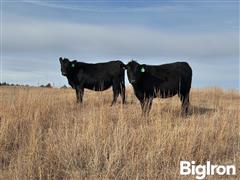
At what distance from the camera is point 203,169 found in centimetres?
749

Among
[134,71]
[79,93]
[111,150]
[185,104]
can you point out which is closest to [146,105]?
[134,71]

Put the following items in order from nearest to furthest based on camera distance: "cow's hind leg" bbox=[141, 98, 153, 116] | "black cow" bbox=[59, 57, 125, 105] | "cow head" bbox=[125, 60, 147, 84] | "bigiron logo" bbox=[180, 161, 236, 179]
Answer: "bigiron logo" bbox=[180, 161, 236, 179]
"cow's hind leg" bbox=[141, 98, 153, 116]
"cow head" bbox=[125, 60, 147, 84]
"black cow" bbox=[59, 57, 125, 105]

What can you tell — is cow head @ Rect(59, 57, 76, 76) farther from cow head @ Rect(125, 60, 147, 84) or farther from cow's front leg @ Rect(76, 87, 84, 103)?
cow head @ Rect(125, 60, 147, 84)

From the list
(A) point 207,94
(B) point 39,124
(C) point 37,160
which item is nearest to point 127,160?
(C) point 37,160

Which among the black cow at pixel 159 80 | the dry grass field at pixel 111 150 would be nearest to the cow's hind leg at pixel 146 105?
the black cow at pixel 159 80

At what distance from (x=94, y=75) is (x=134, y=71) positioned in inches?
179

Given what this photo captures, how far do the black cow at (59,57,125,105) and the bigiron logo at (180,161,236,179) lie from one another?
9783 mm

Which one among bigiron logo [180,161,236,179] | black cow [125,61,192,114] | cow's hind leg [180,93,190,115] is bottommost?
bigiron logo [180,161,236,179]

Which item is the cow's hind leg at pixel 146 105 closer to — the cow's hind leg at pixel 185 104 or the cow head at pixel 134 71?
the cow head at pixel 134 71

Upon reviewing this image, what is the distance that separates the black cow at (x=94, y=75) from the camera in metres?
17.3

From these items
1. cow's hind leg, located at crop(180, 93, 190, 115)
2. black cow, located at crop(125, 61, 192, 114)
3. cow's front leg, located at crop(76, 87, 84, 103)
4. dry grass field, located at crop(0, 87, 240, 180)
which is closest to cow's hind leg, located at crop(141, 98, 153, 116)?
black cow, located at crop(125, 61, 192, 114)

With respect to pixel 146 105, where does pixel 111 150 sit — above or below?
below

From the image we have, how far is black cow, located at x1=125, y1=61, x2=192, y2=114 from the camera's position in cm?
1342

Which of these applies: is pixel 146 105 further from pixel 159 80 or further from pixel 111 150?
pixel 111 150
